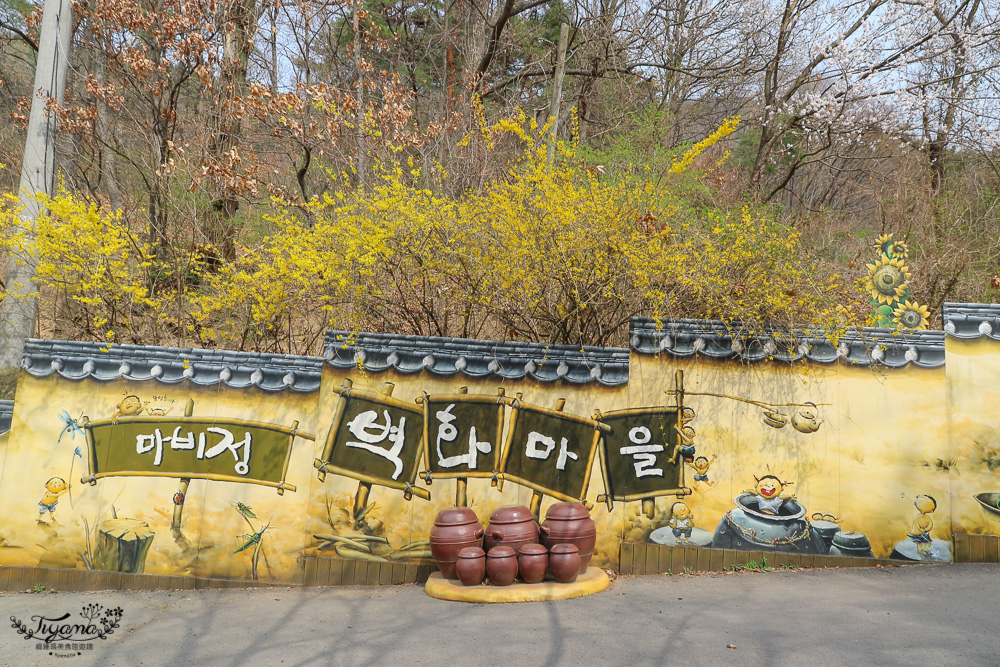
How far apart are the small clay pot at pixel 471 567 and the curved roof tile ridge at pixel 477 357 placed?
1659mm

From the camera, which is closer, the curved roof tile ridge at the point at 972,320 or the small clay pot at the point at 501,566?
the small clay pot at the point at 501,566

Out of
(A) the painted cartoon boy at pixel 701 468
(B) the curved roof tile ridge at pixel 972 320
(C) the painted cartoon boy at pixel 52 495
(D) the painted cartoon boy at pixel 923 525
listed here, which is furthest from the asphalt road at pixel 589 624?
(B) the curved roof tile ridge at pixel 972 320

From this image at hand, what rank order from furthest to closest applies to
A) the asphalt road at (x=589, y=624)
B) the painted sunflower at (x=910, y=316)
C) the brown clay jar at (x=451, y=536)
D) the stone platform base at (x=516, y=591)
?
1. the painted sunflower at (x=910, y=316)
2. the brown clay jar at (x=451, y=536)
3. the stone platform base at (x=516, y=591)
4. the asphalt road at (x=589, y=624)

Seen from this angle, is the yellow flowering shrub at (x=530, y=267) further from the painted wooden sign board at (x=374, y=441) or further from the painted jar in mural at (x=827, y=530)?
the painted jar in mural at (x=827, y=530)

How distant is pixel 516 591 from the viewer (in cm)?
521

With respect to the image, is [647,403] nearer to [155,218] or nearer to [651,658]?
[651,658]

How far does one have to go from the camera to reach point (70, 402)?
20.0 ft

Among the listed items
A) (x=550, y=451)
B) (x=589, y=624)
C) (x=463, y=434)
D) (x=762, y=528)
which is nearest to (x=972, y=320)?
(x=762, y=528)

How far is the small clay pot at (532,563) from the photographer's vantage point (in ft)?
17.5

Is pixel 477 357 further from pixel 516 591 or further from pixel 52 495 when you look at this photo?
pixel 52 495

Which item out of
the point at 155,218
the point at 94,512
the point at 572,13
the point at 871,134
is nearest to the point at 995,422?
the point at 871,134

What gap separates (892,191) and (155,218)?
1085cm

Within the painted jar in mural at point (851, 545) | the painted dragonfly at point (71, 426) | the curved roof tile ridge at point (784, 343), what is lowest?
the painted jar in mural at point (851, 545)

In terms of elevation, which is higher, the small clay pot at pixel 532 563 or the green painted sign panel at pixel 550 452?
the green painted sign panel at pixel 550 452
